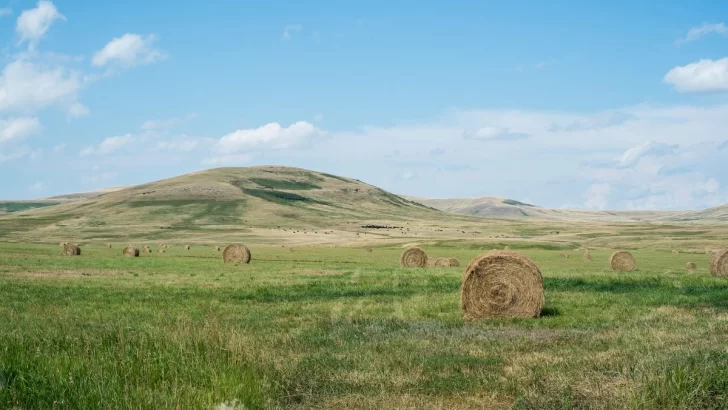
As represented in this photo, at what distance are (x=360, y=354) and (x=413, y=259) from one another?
34.2 m

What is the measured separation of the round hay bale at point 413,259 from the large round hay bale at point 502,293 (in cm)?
2696

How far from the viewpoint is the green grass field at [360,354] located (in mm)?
9258

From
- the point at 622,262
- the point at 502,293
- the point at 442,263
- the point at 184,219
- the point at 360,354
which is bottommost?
the point at 442,263

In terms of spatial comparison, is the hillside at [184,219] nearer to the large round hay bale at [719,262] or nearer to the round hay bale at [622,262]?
the round hay bale at [622,262]

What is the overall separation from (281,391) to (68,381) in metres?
2.85

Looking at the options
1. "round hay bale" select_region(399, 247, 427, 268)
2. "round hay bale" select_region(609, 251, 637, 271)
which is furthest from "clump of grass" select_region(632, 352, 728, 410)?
"round hay bale" select_region(399, 247, 427, 268)

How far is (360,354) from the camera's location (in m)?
13.1

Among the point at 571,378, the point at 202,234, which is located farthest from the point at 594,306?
the point at 202,234

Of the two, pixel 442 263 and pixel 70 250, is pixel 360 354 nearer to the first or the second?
pixel 442 263

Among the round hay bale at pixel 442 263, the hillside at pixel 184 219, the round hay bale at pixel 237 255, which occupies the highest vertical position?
the hillside at pixel 184 219

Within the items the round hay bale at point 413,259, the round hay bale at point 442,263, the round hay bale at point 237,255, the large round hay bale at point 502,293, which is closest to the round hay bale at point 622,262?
the round hay bale at point 442,263

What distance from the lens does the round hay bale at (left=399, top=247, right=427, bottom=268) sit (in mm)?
47156

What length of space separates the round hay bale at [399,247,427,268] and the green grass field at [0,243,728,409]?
78.7 ft

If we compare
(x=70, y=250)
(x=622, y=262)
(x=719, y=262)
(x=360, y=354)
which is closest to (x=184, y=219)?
(x=70, y=250)
